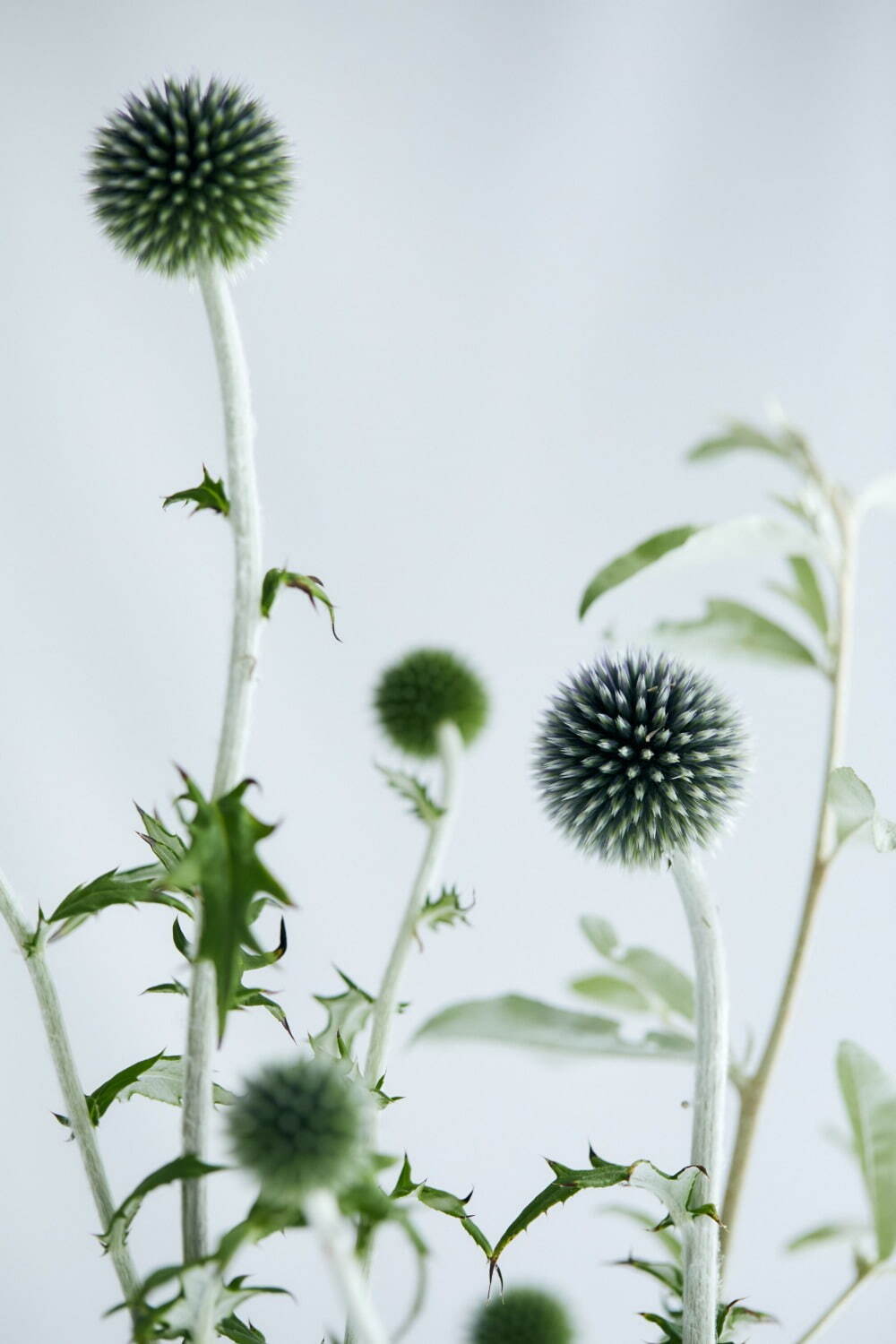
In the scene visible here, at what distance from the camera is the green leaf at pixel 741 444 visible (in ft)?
3.31

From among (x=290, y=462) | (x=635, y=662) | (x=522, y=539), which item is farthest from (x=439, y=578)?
(x=635, y=662)

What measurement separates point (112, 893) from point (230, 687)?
0.50ft

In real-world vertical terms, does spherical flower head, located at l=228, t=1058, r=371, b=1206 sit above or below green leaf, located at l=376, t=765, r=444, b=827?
below

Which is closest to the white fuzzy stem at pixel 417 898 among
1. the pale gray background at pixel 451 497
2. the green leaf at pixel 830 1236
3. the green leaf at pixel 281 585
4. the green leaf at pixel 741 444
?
the green leaf at pixel 281 585

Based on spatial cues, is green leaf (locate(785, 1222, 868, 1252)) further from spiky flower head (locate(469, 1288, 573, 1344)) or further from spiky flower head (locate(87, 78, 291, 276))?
spiky flower head (locate(87, 78, 291, 276))

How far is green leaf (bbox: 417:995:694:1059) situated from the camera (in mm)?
854

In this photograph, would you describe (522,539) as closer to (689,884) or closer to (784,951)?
(784,951)

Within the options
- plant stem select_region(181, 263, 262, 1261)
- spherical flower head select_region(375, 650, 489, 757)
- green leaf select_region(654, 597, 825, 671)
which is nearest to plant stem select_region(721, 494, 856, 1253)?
green leaf select_region(654, 597, 825, 671)

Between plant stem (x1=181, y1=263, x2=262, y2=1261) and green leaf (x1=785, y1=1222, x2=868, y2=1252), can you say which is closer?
plant stem (x1=181, y1=263, x2=262, y2=1261)

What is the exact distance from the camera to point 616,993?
1053 mm

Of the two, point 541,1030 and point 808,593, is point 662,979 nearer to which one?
point 541,1030

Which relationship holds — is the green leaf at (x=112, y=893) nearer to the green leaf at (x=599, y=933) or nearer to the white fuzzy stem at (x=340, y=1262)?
the white fuzzy stem at (x=340, y=1262)

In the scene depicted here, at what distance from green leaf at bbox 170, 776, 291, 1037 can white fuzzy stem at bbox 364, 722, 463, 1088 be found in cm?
16

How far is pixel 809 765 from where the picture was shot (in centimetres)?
165
